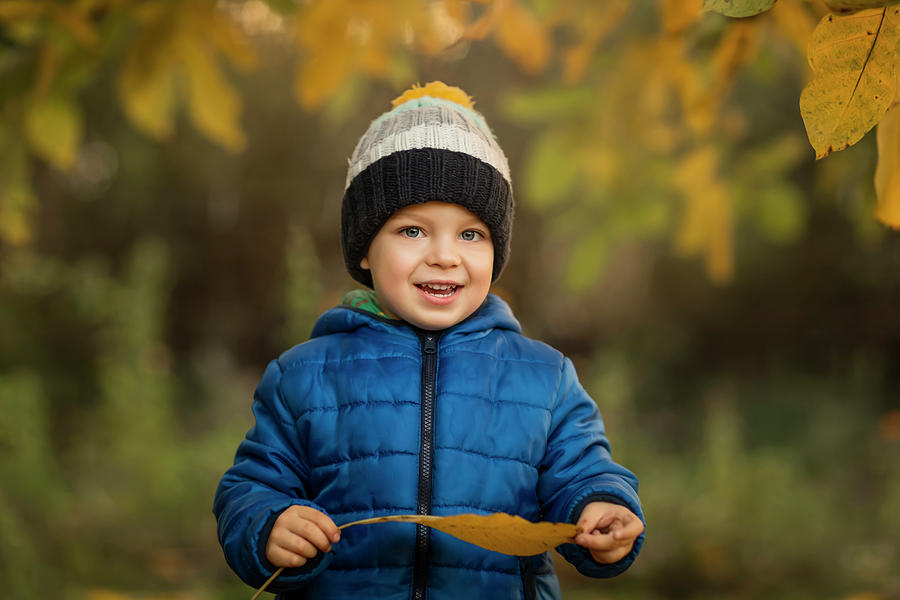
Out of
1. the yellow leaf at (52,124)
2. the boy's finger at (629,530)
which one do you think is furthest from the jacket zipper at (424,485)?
the yellow leaf at (52,124)

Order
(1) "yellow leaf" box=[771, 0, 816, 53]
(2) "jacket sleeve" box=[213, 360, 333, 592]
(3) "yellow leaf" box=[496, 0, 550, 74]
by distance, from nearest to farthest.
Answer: (2) "jacket sleeve" box=[213, 360, 333, 592] → (1) "yellow leaf" box=[771, 0, 816, 53] → (3) "yellow leaf" box=[496, 0, 550, 74]

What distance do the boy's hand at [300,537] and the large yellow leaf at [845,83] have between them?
66cm

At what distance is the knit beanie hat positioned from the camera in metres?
1.11

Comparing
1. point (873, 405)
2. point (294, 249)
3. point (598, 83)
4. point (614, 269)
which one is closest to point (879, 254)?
point (873, 405)

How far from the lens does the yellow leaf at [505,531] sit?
882 millimetres

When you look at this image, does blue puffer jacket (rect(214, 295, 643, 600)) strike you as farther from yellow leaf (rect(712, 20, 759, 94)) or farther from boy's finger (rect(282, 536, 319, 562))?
yellow leaf (rect(712, 20, 759, 94))

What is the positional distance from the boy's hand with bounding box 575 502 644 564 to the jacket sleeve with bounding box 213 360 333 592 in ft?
0.98

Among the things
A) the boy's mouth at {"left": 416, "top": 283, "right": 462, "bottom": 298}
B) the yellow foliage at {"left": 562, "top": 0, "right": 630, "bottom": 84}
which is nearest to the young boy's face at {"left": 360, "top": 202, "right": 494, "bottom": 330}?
the boy's mouth at {"left": 416, "top": 283, "right": 462, "bottom": 298}

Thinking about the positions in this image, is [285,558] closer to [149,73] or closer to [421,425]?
[421,425]

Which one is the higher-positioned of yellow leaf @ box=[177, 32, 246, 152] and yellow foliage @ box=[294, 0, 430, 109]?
yellow foliage @ box=[294, 0, 430, 109]

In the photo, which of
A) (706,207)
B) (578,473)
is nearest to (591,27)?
(706,207)

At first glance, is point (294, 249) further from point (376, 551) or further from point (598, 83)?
point (376, 551)

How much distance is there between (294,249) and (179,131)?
104 inches

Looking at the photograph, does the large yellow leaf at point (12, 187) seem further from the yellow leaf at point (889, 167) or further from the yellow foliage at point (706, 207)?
the yellow leaf at point (889, 167)
